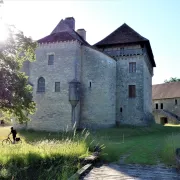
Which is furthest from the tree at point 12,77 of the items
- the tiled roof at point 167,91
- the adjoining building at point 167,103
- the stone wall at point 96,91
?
the tiled roof at point 167,91

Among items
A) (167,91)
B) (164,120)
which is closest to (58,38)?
(164,120)

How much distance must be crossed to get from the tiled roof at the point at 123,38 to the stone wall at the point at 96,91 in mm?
2903

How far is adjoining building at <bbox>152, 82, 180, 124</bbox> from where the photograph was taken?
1586 inches

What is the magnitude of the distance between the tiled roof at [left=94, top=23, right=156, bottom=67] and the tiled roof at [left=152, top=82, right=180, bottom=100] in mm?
17124

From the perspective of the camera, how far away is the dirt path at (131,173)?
19.9 ft

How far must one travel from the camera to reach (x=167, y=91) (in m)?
45.0

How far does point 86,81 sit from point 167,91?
26.0 metres

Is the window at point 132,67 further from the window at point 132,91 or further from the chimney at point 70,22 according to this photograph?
the chimney at point 70,22

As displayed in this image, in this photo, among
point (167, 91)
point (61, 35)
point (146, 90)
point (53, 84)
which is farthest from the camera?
point (167, 91)

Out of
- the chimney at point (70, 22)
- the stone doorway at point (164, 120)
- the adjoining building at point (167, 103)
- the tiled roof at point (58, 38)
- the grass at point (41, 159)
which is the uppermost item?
the chimney at point (70, 22)

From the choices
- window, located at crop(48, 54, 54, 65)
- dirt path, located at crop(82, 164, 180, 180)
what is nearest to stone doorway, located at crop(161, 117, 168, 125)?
window, located at crop(48, 54, 54, 65)

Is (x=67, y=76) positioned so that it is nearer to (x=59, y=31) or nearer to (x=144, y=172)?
(x=59, y=31)

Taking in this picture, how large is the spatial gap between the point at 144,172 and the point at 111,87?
1882 centimetres

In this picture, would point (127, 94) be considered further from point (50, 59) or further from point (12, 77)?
point (12, 77)
